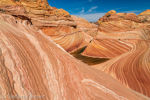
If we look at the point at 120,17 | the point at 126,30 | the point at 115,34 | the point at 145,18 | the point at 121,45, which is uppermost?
the point at 145,18

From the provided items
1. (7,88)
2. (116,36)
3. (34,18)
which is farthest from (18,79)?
(34,18)

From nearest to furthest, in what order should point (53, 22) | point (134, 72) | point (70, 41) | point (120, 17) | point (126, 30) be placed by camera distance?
1. point (134, 72)
2. point (126, 30)
3. point (120, 17)
4. point (53, 22)
5. point (70, 41)

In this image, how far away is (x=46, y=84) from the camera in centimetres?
171

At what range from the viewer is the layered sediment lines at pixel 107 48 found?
6841 millimetres

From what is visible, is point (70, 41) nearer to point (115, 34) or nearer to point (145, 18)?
point (115, 34)

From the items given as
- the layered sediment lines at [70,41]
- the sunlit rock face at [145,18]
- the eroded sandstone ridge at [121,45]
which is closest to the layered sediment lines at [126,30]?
the eroded sandstone ridge at [121,45]

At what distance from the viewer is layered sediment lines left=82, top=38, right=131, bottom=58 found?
22.4ft

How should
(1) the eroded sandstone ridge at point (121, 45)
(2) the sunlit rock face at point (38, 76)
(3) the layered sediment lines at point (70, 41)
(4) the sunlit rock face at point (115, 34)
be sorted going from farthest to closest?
1. (3) the layered sediment lines at point (70, 41)
2. (4) the sunlit rock face at point (115, 34)
3. (1) the eroded sandstone ridge at point (121, 45)
4. (2) the sunlit rock face at point (38, 76)

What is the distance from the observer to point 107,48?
290 inches

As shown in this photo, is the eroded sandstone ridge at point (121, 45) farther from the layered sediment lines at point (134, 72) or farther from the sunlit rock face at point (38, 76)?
the sunlit rock face at point (38, 76)

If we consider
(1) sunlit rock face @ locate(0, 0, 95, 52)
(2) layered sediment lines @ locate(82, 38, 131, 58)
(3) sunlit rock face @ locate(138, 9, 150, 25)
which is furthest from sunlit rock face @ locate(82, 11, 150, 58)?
(1) sunlit rock face @ locate(0, 0, 95, 52)

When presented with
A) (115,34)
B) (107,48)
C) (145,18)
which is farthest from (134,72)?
(145,18)

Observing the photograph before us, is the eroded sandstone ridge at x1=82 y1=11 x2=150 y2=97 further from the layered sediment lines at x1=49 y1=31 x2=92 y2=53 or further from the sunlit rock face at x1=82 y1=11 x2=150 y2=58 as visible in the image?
the layered sediment lines at x1=49 y1=31 x2=92 y2=53

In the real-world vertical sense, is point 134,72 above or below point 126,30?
below
